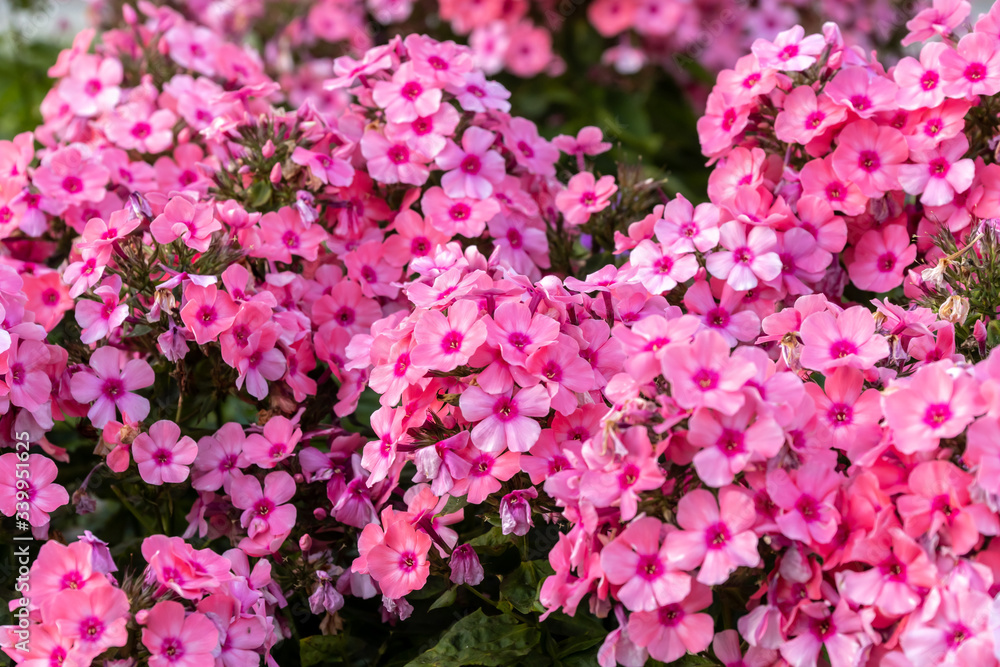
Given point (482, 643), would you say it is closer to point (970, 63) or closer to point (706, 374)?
Answer: point (706, 374)

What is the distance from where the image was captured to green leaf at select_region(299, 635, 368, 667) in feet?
5.34

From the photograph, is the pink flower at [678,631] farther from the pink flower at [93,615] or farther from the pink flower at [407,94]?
the pink flower at [407,94]

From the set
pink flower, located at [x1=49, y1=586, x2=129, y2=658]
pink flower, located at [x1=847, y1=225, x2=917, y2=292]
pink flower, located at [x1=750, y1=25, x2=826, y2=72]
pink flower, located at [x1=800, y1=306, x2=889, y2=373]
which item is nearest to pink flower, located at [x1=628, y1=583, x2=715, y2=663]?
pink flower, located at [x1=800, y1=306, x2=889, y2=373]

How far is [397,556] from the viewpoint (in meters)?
1.49

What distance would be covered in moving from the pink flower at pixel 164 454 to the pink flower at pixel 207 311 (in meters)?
0.17

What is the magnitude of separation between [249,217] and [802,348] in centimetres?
101

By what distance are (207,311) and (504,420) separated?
566mm

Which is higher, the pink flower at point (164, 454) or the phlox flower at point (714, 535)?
the phlox flower at point (714, 535)

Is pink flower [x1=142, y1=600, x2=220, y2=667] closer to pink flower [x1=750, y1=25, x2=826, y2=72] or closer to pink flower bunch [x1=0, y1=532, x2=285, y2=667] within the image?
pink flower bunch [x1=0, y1=532, x2=285, y2=667]

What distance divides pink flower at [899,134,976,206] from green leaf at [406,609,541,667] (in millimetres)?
1048

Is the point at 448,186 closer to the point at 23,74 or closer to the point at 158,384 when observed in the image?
the point at 158,384

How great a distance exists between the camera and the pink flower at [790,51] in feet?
5.86

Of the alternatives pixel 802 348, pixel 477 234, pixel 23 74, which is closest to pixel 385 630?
pixel 477 234

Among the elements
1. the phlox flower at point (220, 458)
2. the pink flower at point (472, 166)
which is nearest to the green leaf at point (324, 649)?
the phlox flower at point (220, 458)
